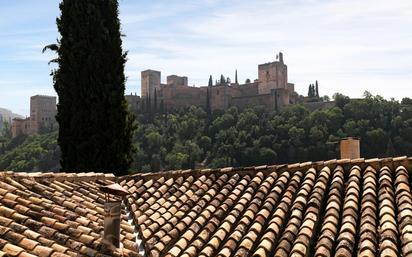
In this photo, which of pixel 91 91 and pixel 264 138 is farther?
pixel 264 138

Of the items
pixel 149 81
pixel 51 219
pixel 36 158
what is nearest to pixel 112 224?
pixel 51 219

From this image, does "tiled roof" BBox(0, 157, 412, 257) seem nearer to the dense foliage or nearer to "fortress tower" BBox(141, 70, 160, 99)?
the dense foliage

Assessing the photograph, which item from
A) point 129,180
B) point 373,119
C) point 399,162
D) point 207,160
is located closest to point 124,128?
point 129,180

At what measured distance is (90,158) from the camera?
15094mm

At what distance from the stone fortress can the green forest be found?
16348 mm

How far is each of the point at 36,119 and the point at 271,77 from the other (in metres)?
56.3

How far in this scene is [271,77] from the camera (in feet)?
343

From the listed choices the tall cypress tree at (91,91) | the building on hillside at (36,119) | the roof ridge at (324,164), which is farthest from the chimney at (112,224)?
the building on hillside at (36,119)

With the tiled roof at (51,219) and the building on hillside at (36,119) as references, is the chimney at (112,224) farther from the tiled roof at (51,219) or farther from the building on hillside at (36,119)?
the building on hillside at (36,119)

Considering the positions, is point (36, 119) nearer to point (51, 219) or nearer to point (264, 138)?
point (264, 138)

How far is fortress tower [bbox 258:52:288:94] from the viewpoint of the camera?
103688 mm

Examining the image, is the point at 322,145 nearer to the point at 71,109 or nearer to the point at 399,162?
the point at 71,109

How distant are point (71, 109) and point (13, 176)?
24.2 ft

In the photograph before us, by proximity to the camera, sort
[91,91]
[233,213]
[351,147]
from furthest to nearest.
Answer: [91,91], [351,147], [233,213]
